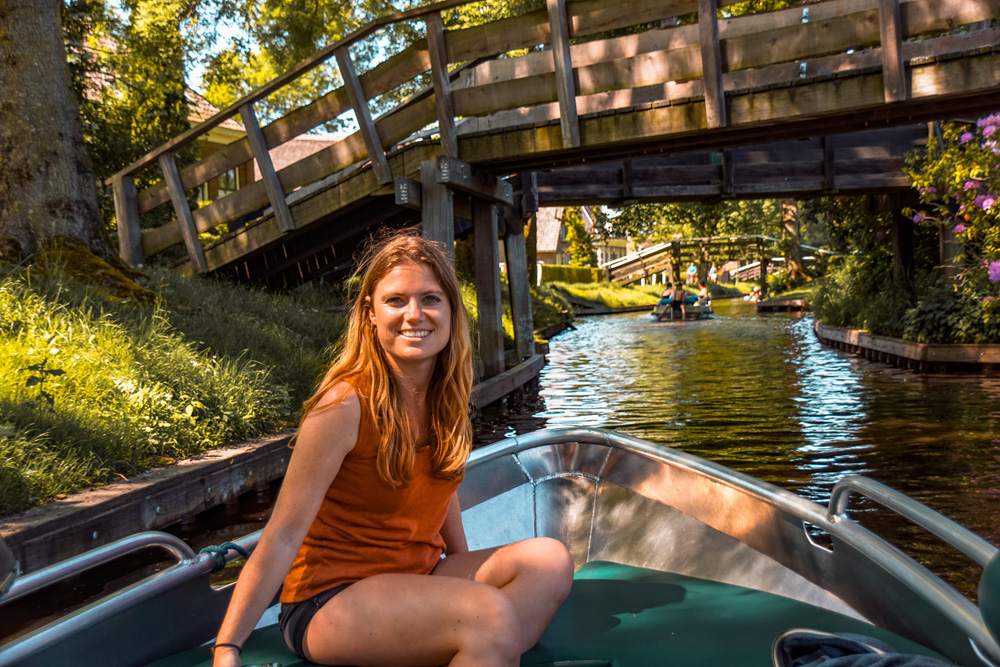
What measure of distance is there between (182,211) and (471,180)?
147 inches

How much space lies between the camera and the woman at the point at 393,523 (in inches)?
79.6

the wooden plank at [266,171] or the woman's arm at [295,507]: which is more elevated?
the wooden plank at [266,171]

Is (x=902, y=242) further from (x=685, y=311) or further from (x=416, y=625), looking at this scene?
(x=416, y=625)

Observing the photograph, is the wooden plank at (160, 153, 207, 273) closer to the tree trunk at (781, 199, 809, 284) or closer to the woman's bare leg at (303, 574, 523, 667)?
the woman's bare leg at (303, 574, 523, 667)

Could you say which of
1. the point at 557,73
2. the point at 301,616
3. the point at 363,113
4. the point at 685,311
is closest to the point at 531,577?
the point at 301,616

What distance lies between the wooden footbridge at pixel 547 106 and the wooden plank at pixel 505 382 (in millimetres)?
330

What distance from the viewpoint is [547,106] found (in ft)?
32.6

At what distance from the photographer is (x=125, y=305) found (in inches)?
292

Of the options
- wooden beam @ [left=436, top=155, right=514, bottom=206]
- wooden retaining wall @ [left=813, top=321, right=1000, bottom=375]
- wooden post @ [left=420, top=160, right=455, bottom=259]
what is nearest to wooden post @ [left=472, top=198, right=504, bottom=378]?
wooden beam @ [left=436, top=155, right=514, bottom=206]

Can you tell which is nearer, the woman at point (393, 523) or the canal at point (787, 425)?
the woman at point (393, 523)

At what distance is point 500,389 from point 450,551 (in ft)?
24.6

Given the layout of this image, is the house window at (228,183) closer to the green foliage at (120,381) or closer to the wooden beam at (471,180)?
the wooden beam at (471,180)

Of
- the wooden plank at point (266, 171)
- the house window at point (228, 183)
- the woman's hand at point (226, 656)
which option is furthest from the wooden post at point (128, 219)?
the house window at point (228, 183)

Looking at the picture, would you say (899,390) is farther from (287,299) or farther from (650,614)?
(650,614)
